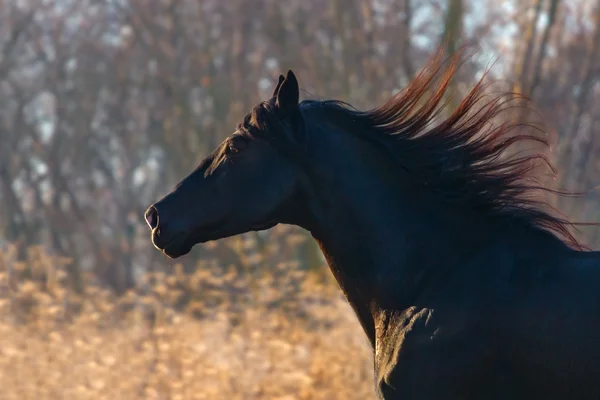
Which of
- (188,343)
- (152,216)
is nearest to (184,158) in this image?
(188,343)

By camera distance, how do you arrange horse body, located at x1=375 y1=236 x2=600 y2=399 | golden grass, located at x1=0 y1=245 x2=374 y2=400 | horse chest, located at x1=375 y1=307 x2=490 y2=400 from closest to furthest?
horse body, located at x1=375 y1=236 x2=600 y2=399 < horse chest, located at x1=375 y1=307 x2=490 y2=400 < golden grass, located at x1=0 y1=245 x2=374 y2=400

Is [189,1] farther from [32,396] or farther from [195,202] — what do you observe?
[195,202]

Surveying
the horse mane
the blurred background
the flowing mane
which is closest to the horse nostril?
the flowing mane

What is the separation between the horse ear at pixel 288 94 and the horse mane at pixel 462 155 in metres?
0.10

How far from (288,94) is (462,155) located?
0.73 metres

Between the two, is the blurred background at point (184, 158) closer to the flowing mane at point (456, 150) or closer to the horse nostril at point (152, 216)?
the flowing mane at point (456, 150)

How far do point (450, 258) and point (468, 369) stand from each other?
461 millimetres

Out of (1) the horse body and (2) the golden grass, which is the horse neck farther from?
(2) the golden grass

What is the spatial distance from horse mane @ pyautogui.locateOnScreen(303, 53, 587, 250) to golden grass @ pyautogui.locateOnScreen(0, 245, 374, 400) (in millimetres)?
4005

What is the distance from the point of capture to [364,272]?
361 cm

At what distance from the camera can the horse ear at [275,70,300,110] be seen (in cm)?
368

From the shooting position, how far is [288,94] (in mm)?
3693

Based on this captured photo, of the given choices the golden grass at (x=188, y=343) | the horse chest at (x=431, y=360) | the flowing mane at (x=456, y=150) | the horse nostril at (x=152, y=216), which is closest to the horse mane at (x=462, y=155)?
the flowing mane at (x=456, y=150)

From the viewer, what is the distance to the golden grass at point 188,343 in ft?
24.7
